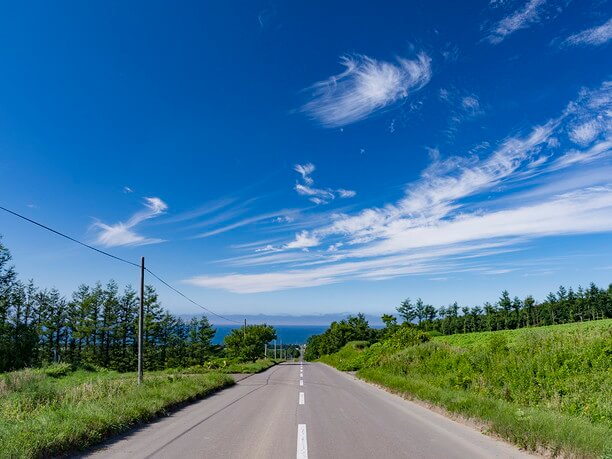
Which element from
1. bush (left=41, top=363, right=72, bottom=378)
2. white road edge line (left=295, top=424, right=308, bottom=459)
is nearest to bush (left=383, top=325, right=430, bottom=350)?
white road edge line (left=295, top=424, right=308, bottom=459)

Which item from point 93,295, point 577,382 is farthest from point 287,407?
point 93,295

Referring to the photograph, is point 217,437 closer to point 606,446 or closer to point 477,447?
point 477,447

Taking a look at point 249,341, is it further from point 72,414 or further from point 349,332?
point 72,414

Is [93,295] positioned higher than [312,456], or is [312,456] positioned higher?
[93,295]

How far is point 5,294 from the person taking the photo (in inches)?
1575

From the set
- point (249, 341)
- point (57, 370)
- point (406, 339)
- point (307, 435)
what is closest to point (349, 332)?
point (249, 341)

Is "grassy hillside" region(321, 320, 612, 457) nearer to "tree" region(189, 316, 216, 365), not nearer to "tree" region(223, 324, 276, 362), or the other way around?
"tree" region(223, 324, 276, 362)

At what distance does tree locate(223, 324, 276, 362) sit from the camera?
54.4 m

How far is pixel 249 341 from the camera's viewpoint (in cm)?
5575

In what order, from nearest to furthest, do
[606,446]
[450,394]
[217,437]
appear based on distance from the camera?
[606,446], [217,437], [450,394]

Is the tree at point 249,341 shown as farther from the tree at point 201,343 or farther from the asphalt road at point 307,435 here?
the asphalt road at point 307,435

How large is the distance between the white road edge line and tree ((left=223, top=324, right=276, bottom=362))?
4628 cm

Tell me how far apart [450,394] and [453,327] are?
10156 cm

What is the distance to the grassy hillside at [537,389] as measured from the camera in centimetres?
625
